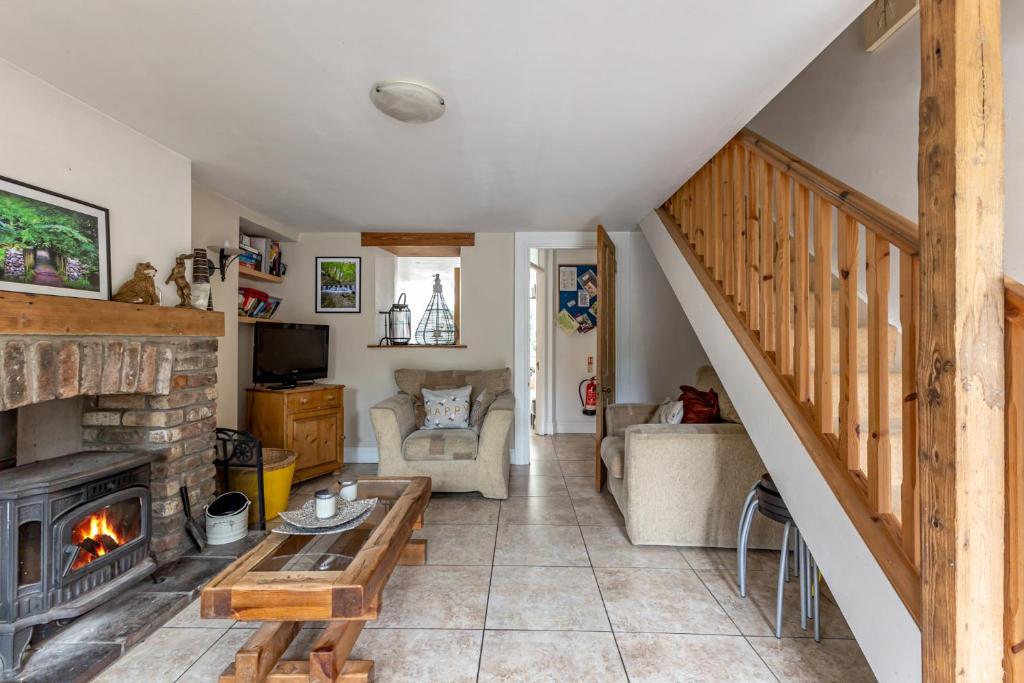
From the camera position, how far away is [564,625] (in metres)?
1.72

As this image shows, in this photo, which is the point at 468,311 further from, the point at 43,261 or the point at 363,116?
the point at 43,261

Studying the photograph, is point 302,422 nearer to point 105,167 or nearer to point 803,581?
point 105,167

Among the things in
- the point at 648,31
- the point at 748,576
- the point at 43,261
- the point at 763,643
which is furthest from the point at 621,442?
the point at 43,261

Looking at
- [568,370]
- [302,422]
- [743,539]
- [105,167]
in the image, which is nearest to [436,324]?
[302,422]

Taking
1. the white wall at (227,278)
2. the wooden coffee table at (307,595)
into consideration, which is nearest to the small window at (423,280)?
the white wall at (227,278)

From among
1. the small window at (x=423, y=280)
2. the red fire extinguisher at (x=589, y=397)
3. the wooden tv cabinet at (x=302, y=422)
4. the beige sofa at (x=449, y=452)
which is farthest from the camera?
the red fire extinguisher at (x=589, y=397)

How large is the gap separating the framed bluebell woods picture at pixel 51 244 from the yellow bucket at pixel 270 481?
3.97 feet

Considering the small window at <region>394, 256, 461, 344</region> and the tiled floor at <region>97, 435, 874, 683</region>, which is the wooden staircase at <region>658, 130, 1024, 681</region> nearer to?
the tiled floor at <region>97, 435, 874, 683</region>

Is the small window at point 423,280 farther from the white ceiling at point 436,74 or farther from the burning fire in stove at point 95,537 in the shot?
the burning fire in stove at point 95,537

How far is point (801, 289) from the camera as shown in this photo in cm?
159

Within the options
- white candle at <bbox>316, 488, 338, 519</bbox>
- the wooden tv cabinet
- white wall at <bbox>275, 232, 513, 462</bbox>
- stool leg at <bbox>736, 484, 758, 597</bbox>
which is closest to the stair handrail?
stool leg at <bbox>736, 484, 758, 597</bbox>

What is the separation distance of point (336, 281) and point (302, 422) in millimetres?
1355

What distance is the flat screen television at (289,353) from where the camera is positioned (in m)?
3.27

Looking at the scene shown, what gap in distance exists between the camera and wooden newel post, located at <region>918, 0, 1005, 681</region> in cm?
95
